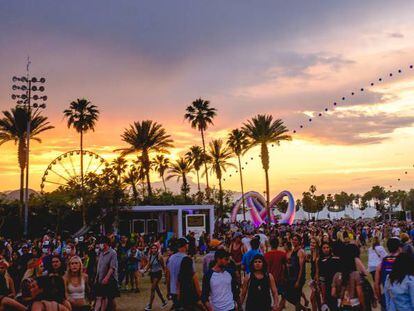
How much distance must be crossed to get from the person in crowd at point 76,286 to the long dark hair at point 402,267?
15.3 feet

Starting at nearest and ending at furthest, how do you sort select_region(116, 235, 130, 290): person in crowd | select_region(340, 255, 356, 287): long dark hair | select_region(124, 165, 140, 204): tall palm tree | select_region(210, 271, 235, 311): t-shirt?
select_region(340, 255, 356, 287): long dark hair, select_region(210, 271, 235, 311): t-shirt, select_region(116, 235, 130, 290): person in crowd, select_region(124, 165, 140, 204): tall palm tree

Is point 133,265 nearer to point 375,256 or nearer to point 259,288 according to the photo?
point 375,256

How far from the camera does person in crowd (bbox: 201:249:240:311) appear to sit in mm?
7199

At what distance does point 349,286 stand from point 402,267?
2.38 feet

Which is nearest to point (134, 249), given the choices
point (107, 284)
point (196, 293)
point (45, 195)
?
point (107, 284)

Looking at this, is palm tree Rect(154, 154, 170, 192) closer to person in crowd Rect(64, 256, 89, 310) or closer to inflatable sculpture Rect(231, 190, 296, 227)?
inflatable sculpture Rect(231, 190, 296, 227)

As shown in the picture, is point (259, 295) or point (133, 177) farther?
point (133, 177)

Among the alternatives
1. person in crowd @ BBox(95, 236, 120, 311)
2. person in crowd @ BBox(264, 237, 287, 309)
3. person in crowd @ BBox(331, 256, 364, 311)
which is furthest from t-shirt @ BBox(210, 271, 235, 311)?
person in crowd @ BBox(95, 236, 120, 311)

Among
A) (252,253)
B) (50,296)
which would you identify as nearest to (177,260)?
(252,253)

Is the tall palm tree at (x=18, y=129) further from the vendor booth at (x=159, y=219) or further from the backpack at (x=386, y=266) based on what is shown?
the backpack at (x=386, y=266)

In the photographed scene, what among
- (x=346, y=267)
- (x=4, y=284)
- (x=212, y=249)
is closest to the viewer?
(x=346, y=267)

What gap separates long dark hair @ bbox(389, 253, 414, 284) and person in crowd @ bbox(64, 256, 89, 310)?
467cm

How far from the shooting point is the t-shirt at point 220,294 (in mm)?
7195

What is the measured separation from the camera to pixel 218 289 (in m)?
7.22
